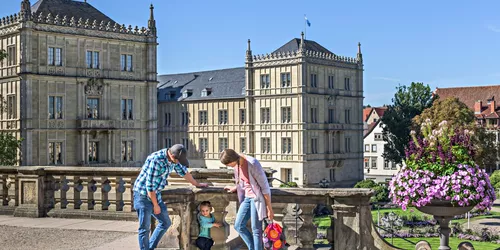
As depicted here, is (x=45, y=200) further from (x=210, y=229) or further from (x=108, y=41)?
(x=108, y=41)

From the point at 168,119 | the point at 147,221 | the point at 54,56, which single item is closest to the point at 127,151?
the point at 54,56

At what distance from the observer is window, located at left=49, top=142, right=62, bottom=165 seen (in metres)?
50.6

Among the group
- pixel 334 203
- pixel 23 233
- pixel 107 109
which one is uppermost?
pixel 107 109

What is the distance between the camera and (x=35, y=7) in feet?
178

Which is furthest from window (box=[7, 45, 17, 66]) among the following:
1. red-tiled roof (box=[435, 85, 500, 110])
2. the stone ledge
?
red-tiled roof (box=[435, 85, 500, 110])

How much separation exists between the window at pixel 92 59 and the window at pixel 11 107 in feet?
21.2

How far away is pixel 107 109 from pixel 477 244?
106 feet

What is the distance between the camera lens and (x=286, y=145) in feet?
236

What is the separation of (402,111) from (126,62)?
3695 cm

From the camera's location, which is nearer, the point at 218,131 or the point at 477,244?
the point at 477,244

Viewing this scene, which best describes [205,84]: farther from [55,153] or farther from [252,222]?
[252,222]

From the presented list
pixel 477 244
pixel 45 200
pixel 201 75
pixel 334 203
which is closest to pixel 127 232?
pixel 45 200

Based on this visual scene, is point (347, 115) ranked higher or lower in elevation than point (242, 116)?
higher

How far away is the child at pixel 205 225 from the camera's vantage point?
8.89 m
